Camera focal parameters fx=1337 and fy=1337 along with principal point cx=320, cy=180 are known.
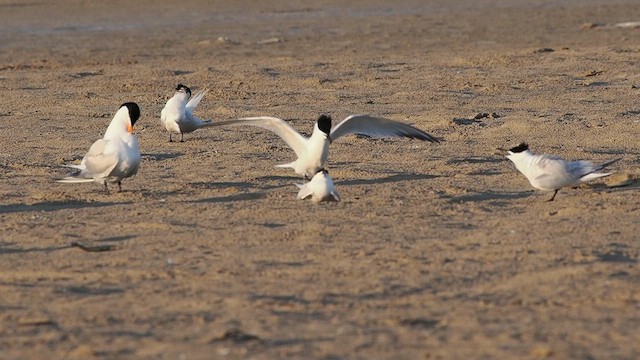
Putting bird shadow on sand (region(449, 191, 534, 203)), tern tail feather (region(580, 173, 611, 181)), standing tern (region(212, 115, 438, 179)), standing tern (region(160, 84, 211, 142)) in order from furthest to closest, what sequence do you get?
standing tern (region(160, 84, 211, 142)) → standing tern (region(212, 115, 438, 179)) → bird shadow on sand (region(449, 191, 534, 203)) → tern tail feather (region(580, 173, 611, 181))

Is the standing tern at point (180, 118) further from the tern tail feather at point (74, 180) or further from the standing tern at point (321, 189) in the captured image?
the standing tern at point (321, 189)

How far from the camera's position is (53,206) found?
9.18 meters

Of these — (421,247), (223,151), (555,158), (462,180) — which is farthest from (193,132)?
(421,247)

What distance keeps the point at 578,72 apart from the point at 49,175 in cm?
835

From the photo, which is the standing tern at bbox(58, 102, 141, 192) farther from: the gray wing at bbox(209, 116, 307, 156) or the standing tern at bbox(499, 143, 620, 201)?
the standing tern at bbox(499, 143, 620, 201)

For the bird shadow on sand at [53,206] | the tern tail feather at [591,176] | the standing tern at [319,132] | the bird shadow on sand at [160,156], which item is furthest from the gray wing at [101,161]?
the tern tail feather at [591,176]

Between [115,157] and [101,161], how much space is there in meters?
0.14

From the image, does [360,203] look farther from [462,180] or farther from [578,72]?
[578,72]

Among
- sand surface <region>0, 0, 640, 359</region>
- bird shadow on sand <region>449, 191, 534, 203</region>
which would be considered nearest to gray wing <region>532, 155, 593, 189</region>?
sand surface <region>0, 0, 640, 359</region>

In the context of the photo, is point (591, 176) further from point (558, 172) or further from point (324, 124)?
point (324, 124)

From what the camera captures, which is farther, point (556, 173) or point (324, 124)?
point (324, 124)

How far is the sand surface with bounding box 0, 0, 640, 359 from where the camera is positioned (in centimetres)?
588

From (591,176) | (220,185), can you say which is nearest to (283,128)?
(220,185)

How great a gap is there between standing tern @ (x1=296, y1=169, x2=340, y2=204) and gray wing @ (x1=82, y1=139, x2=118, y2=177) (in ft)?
4.85
